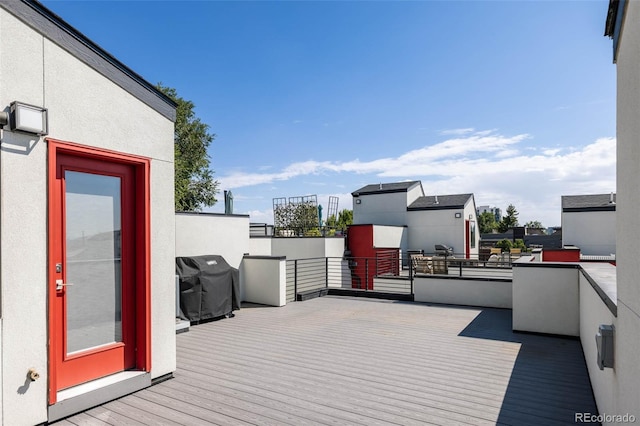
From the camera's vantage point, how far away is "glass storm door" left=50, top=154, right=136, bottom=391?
9.69 feet

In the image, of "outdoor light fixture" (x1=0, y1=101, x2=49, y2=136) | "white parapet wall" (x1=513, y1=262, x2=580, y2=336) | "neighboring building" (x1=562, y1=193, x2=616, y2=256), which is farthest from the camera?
"neighboring building" (x1=562, y1=193, x2=616, y2=256)

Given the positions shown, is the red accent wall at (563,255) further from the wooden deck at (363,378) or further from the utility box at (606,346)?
the utility box at (606,346)

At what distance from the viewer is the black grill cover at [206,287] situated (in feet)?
19.9

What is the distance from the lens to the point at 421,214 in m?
17.9

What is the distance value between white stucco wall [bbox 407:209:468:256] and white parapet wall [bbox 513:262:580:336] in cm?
1171

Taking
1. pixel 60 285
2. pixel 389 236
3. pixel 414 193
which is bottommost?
pixel 389 236

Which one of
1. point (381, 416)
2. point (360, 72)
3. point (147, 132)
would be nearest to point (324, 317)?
point (381, 416)

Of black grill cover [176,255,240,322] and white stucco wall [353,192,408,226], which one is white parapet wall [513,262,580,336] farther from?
white stucco wall [353,192,408,226]

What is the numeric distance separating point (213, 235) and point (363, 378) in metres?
4.67

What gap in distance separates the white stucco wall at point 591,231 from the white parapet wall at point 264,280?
13.2 m
